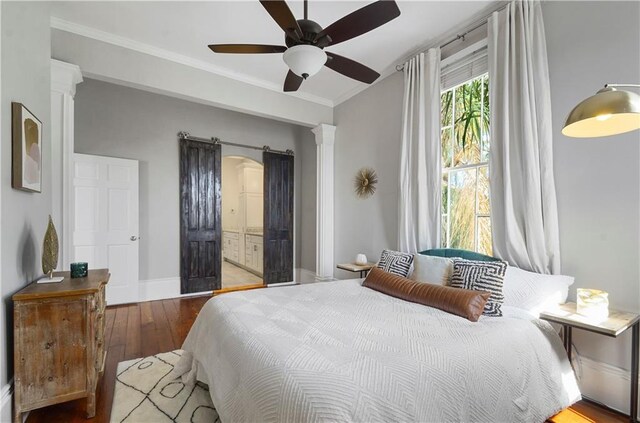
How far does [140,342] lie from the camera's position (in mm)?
2932

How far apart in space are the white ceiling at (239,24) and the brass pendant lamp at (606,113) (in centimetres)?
150

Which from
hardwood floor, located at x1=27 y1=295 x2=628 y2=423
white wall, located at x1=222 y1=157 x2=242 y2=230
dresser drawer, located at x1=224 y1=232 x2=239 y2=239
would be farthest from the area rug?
white wall, located at x1=222 y1=157 x2=242 y2=230

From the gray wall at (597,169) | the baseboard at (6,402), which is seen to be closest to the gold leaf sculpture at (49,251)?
the baseboard at (6,402)

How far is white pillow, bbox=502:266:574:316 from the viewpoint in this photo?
6.62 feet

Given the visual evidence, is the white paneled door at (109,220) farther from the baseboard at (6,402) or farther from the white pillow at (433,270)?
the white pillow at (433,270)

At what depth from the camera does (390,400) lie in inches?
42.7

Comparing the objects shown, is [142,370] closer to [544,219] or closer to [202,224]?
[202,224]

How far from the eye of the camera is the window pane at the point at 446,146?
3.14 m

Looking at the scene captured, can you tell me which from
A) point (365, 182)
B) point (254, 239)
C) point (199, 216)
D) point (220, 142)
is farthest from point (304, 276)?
point (220, 142)

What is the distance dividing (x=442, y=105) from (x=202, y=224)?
152 inches

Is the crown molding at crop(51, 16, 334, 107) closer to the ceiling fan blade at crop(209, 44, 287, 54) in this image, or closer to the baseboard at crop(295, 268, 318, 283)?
the ceiling fan blade at crop(209, 44, 287, 54)

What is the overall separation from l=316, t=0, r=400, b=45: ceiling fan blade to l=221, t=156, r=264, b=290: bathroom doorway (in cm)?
412

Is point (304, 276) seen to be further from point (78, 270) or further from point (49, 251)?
point (49, 251)

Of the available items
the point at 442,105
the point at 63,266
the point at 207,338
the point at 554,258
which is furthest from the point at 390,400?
the point at 63,266
